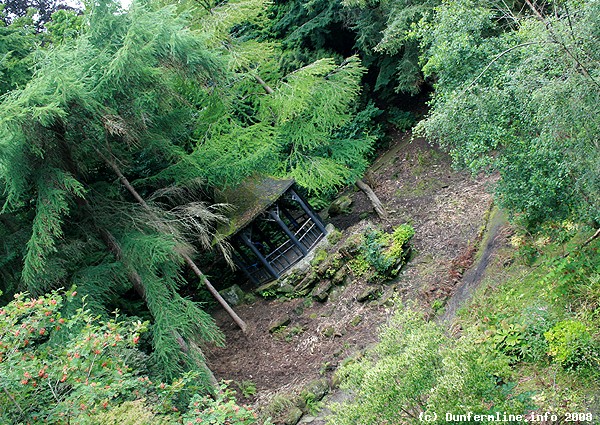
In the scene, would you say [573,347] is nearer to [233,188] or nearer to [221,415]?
[221,415]

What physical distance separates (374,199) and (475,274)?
5189 mm

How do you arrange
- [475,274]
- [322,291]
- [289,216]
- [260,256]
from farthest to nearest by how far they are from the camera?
[289,216], [260,256], [322,291], [475,274]

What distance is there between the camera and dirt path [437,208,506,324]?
970cm

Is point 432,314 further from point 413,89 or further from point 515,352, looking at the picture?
point 413,89

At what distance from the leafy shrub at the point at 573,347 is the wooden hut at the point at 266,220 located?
787 centimetres

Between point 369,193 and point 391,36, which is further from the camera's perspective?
point 369,193

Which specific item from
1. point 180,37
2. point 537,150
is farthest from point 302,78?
point 537,150

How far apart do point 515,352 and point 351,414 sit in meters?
3.36

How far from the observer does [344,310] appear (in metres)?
11.8

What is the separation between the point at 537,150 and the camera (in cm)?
669

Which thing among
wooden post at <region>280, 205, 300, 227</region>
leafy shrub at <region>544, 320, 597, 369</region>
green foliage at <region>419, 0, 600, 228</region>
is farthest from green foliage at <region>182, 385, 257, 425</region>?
wooden post at <region>280, 205, 300, 227</region>

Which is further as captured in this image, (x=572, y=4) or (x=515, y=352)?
(x=515, y=352)

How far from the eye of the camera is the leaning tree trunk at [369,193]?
46.7 feet

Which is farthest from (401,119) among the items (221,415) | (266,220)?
(221,415)
